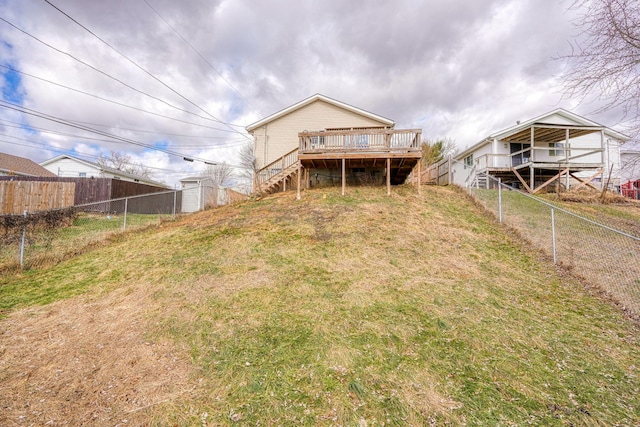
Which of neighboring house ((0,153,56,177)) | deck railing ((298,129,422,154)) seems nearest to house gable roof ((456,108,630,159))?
deck railing ((298,129,422,154))

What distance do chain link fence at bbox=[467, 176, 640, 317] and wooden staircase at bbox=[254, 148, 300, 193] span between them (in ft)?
28.8

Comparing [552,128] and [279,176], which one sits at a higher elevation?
[552,128]

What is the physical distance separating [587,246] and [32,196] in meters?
21.4

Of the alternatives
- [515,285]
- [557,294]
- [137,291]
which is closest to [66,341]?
[137,291]

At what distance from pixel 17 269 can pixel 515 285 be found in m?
11.2

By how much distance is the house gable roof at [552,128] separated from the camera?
670 inches

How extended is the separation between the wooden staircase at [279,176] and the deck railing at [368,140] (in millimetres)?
1438

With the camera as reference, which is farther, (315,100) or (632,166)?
(315,100)

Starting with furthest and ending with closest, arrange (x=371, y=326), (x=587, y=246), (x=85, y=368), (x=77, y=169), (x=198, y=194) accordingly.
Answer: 1. (x=77, y=169)
2. (x=198, y=194)
3. (x=587, y=246)
4. (x=371, y=326)
5. (x=85, y=368)

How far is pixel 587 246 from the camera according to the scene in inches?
274

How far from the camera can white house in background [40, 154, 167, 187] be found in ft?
75.1

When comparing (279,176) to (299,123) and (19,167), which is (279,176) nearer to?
(299,123)

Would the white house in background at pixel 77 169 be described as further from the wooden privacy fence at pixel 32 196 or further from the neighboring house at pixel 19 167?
the wooden privacy fence at pixel 32 196

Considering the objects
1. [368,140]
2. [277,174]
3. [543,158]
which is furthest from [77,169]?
[543,158]
